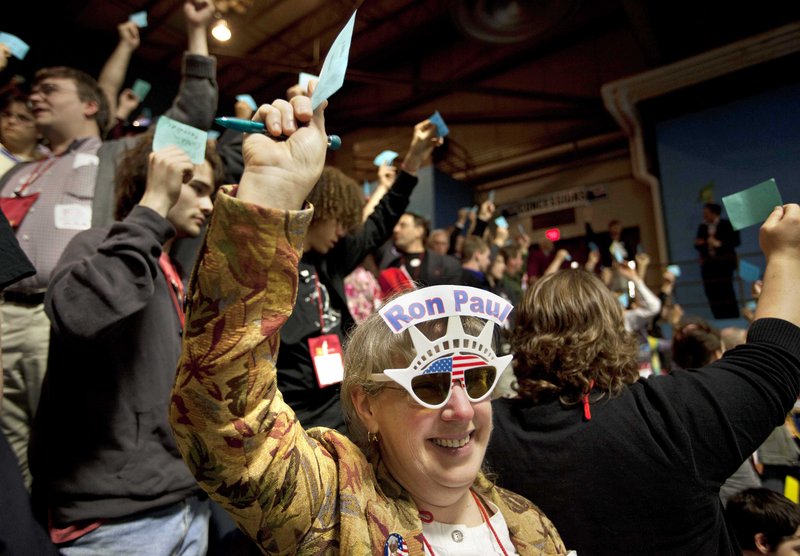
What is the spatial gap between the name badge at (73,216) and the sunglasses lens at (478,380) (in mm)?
1329

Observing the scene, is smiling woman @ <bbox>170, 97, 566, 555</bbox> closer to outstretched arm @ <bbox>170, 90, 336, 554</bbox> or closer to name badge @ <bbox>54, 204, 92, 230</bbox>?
outstretched arm @ <bbox>170, 90, 336, 554</bbox>

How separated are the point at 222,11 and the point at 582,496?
1628 millimetres

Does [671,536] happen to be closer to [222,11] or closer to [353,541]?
[353,541]

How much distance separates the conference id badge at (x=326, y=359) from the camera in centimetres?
148

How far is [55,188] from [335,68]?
1.38 meters

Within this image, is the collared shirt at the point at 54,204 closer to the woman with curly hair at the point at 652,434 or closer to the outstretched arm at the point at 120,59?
the outstretched arm at the point at 120,59

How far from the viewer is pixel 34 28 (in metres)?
5.43

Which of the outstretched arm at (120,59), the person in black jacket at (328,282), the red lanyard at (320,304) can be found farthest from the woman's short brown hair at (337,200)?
the outstretched arm at (120,59)

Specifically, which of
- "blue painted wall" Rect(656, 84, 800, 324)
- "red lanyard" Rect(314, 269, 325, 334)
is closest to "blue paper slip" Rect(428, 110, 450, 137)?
"red lanyard" Rect(314, 269, 325, 334)

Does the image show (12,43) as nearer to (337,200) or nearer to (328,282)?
(337,200)

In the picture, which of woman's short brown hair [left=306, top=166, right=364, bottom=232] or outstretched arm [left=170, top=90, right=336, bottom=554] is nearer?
outstretched arm [left=170, top=90, right=336, bottom=554]

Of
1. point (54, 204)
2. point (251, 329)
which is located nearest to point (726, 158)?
point (251, 329)

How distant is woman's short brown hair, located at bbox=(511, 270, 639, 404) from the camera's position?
1147 mm

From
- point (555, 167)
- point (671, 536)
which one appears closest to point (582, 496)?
point (671, 536)
